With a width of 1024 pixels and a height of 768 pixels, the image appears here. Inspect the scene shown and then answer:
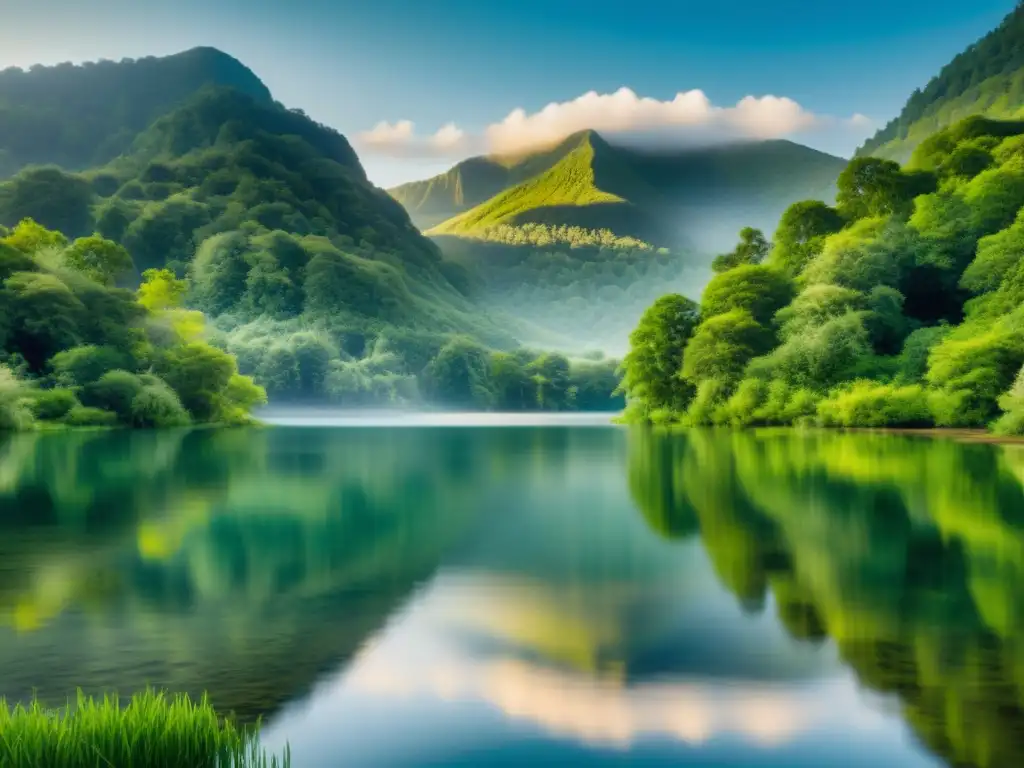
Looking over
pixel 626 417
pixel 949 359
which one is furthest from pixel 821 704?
pixel 626 417

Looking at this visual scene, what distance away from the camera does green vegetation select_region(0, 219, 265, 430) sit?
201 ft

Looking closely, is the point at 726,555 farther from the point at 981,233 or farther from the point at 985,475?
the point at 981,233

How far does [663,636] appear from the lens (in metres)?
9.84

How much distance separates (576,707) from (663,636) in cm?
250

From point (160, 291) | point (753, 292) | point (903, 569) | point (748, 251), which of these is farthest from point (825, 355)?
point (160, 291)

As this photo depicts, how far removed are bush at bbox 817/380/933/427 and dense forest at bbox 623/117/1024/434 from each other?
77 millimetres

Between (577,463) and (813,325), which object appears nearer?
(577,463)

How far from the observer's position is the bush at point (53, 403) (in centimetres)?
5997

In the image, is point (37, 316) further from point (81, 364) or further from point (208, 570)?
point (208, 570)

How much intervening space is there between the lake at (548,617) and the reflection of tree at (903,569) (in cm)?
5

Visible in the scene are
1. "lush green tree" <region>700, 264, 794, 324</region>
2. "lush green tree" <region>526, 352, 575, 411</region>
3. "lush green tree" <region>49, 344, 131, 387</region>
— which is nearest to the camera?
"lush green tree" <region>49, 344, 131, 387</region>

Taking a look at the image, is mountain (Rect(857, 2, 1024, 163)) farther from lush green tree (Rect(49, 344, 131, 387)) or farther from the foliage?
the foliage

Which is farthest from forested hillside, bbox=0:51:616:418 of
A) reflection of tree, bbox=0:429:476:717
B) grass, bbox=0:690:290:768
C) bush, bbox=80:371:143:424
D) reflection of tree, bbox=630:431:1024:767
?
grass, bbox=0:690:290:768

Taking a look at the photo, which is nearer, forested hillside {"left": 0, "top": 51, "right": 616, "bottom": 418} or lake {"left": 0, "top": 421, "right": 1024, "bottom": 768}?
lake {"left": 0, "top": 421, "right": 1024, "bottom": 768}
